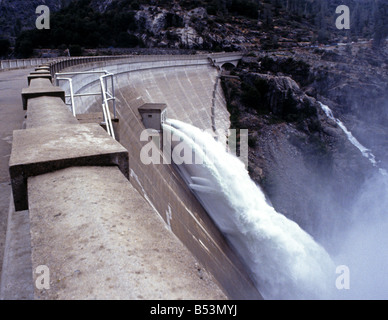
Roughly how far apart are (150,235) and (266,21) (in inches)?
3465

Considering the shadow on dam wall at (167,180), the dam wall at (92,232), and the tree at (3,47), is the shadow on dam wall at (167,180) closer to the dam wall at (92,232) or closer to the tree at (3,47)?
the dam wall at (92,232)

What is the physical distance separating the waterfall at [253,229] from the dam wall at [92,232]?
46.2 ft

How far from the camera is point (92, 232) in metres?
2.12

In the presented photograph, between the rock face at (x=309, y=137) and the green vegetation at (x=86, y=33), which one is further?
the green vegetation at (x=86, y=33)

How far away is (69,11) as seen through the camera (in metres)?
85.7

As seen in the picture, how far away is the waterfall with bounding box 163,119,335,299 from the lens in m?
16.3

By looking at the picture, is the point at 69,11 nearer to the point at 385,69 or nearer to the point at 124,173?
the point at 385,69

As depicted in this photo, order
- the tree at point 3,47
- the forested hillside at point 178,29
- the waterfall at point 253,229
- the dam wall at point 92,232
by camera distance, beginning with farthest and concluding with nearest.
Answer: the tree at point 3,47 → the forested hillside at point 178,29 → the waterfall at point 253,229 → the dam wall at point 92,232

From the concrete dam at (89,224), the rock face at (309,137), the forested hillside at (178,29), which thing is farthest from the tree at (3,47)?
the concrete dam at (89,224)

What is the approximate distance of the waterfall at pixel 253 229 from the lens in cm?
1633

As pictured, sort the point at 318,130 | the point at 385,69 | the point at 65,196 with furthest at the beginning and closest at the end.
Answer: the point at 385,69 → the point at 318,130 → the point at 65,196

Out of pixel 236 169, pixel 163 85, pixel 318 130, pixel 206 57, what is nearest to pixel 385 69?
pixel 318 130

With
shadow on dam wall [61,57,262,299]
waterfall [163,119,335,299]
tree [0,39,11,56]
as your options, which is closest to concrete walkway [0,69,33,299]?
shadow on dam wall [61,57,262,299]
